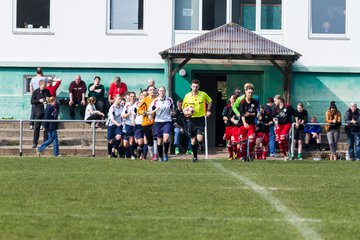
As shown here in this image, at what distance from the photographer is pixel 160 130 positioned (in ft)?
86.6

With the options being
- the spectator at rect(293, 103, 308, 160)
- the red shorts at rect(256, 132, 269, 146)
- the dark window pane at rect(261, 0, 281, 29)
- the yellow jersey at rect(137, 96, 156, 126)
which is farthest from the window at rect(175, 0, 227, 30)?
the yellow jersey at rect(137, 96, 156, 126)

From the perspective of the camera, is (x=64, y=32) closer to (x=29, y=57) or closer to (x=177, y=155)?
(x=29, y=57)

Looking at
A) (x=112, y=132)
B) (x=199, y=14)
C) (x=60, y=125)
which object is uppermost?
(x=199, y=14)

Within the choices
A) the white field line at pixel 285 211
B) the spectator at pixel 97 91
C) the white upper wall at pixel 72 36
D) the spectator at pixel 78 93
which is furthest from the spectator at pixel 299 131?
the white field line at pixel 285 211

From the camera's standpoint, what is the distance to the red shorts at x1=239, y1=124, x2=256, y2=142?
26.5 metres

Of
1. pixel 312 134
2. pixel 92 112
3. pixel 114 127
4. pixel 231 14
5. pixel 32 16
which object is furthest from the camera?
pixel 32 16

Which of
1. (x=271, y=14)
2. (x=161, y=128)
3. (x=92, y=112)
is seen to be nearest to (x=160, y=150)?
(x=161, y=128)

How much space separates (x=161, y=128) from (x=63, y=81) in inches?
401

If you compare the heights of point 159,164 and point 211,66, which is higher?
point 211,66

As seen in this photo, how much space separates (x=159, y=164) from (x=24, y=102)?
41.1 feet

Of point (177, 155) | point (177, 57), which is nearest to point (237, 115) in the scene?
point (177, 155)

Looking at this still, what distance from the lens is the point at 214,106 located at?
3728 centimetres

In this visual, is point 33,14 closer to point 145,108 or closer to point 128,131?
point 128,131

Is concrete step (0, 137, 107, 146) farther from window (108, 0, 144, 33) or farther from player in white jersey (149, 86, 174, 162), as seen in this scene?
player in white jersey (149, 86, 174, 162)
